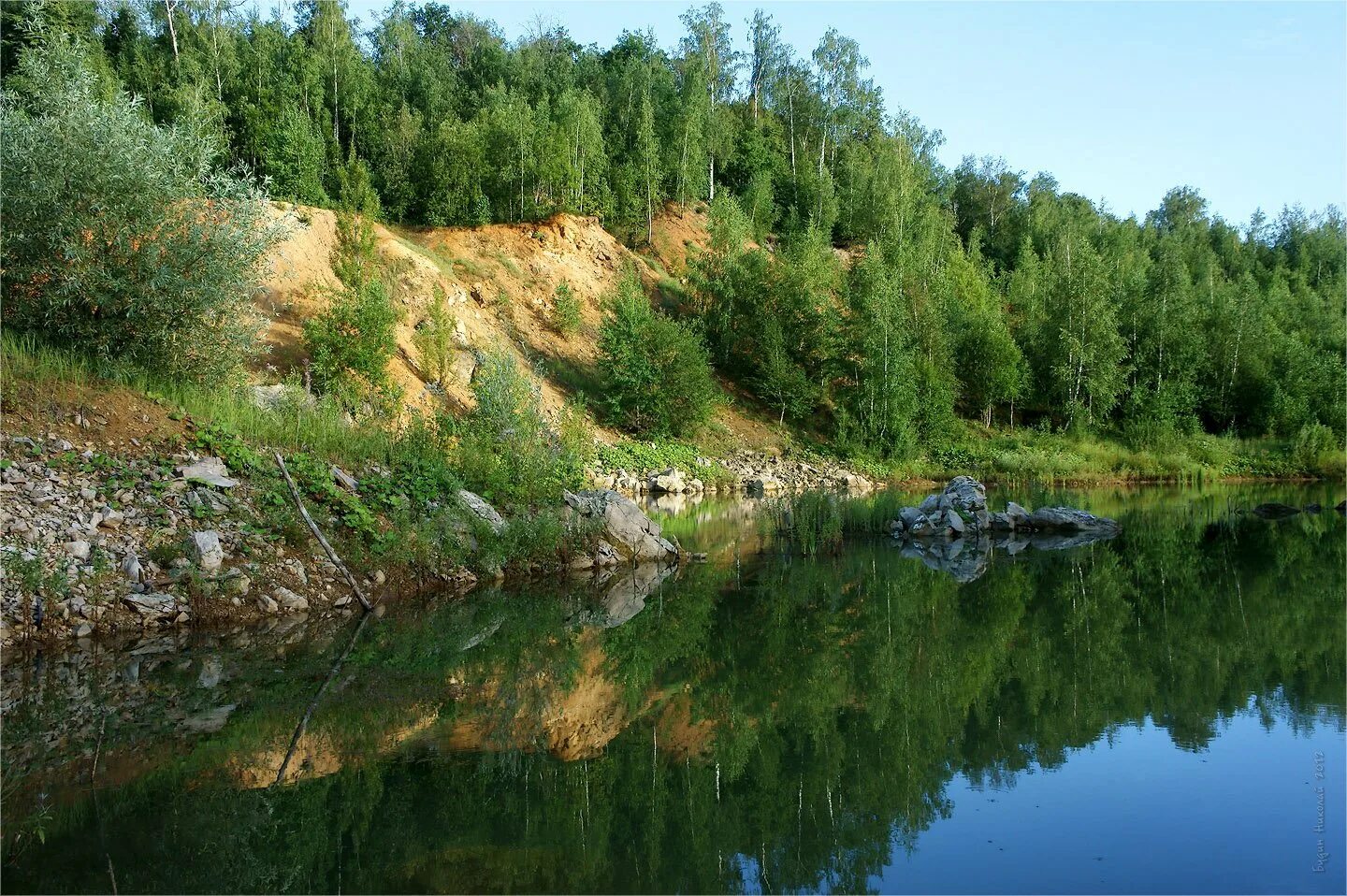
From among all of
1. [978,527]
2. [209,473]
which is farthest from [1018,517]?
[209,473]

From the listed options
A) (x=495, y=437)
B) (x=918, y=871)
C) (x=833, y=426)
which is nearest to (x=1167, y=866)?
(x=918, y=871)

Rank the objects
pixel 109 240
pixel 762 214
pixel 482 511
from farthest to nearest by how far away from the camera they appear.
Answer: pixel 762 214, pixel 482 511, pixel 109 240

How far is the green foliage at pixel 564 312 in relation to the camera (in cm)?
3819

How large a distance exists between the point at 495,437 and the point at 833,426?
24623 millimetres

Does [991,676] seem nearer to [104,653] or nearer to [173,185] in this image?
[104,653]

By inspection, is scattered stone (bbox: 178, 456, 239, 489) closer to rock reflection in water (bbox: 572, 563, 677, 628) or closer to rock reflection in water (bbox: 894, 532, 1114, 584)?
rock reflection in water (bbox: 572, 563, 677, 628)

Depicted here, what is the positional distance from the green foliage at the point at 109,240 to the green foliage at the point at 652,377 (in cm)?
1951

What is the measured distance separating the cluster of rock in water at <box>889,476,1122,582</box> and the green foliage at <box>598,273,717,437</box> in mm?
13175

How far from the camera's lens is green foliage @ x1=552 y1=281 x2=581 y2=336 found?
38188mm

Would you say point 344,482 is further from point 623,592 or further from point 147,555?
point 623,592

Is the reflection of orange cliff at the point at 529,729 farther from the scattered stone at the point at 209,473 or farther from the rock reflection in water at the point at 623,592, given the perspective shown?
the scattered stone at the point at 209,473

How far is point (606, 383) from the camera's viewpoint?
34.8 meters

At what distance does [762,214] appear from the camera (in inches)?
2174

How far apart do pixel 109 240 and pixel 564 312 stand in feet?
80.0
